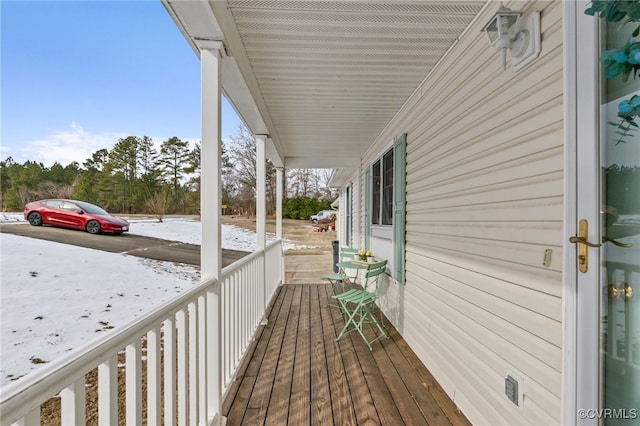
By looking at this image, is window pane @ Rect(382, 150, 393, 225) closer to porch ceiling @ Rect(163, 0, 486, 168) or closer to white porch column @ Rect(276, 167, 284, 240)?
porch ceiling @ Rect(163, 0, 486, 168)

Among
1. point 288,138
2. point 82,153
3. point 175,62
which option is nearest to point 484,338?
point 82,153

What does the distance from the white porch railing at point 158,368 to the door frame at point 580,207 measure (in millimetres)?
1720

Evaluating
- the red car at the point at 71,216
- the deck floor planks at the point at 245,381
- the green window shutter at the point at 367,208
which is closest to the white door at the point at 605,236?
the red car at the point at 71,216

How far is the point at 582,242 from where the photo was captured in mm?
1180

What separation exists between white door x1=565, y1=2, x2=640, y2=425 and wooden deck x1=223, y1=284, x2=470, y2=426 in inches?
43.7

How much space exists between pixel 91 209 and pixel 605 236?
185 centimetres

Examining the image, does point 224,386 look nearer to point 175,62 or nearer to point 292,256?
point 175,62

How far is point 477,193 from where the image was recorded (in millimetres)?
1953

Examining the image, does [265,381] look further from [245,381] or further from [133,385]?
[133,385]

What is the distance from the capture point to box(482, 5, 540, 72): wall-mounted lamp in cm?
145

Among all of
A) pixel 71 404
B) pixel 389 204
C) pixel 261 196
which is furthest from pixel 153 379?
pixel 389 204

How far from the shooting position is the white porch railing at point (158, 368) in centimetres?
70

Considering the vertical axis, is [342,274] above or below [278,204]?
below

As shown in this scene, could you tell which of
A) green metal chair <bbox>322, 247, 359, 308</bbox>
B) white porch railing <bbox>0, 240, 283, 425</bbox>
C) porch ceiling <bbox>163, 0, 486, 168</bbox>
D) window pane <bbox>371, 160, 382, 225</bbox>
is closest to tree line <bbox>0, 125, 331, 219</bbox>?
white porch railing <bbox>0, 240, 283, 425</bbox>
